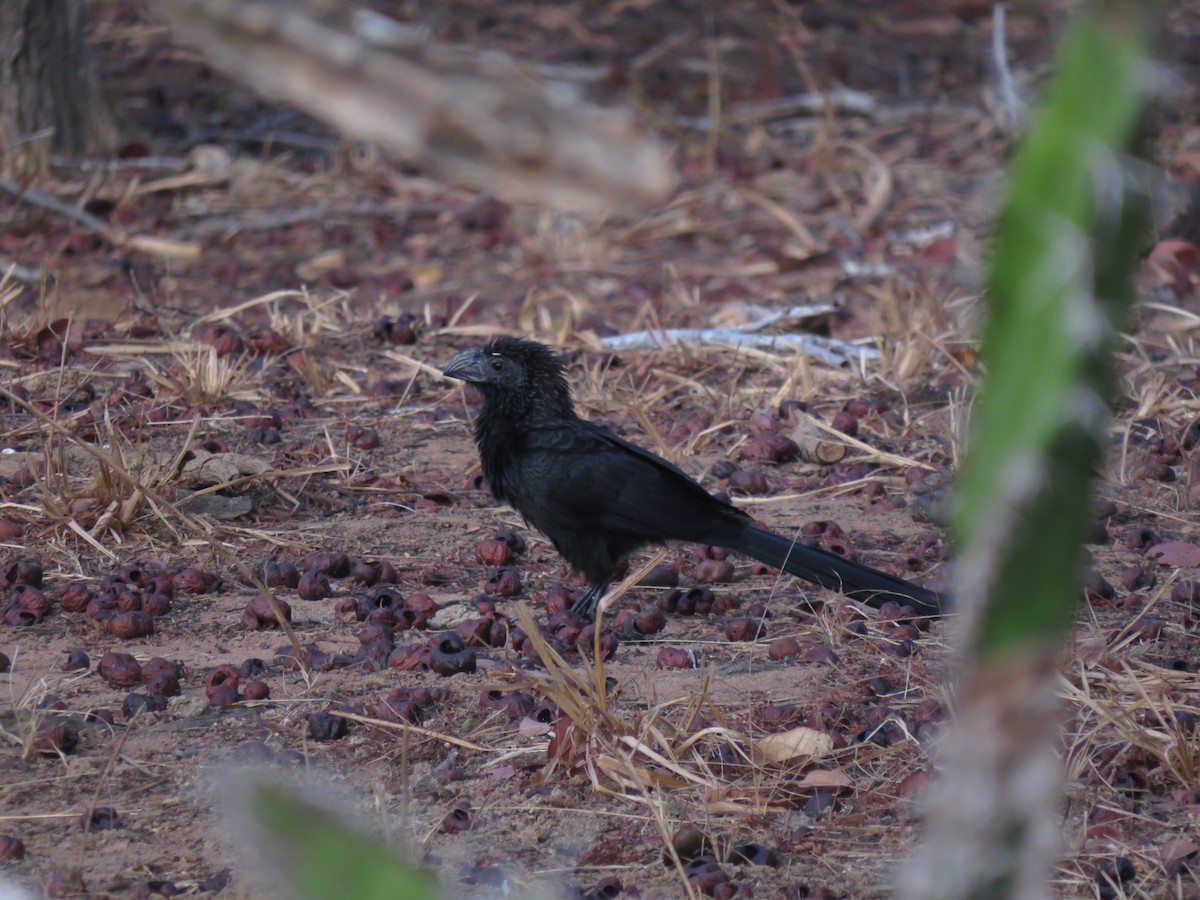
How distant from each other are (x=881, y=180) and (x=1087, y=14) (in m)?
7.52

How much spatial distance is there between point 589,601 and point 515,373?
2.60ft

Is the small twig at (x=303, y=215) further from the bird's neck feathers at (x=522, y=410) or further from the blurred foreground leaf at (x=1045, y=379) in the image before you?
the blurred foreground leaf at (x=1045, y=379)

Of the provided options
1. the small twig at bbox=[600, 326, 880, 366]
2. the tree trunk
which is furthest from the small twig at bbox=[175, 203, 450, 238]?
the small twig at bbox=[600, 326, 880, 366]

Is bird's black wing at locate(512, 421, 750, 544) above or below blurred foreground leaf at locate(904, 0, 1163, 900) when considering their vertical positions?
below

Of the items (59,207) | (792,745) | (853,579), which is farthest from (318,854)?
(59,207)

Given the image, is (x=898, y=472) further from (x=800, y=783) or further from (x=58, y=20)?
(x=58, y=20)

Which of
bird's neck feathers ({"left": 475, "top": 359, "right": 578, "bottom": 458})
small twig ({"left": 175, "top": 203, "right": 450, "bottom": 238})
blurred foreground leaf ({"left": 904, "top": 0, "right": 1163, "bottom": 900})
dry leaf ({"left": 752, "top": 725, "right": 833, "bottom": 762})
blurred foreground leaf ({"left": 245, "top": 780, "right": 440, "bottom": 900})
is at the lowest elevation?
small twig ({"left": 175, "top": 203, "right": 450, "bottom": 238})

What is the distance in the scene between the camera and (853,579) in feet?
12.2

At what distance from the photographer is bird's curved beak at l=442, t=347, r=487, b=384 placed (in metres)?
4.23

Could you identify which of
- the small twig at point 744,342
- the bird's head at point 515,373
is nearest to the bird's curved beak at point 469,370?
the bird's head at point 515,373

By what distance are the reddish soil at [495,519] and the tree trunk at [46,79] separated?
0.31 meters

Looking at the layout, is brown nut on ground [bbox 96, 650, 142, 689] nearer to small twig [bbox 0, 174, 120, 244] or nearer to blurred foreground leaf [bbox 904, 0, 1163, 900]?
blurred foreground leaf [bbox 904, 0, 1163, 900]

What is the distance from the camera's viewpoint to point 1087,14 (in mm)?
1015

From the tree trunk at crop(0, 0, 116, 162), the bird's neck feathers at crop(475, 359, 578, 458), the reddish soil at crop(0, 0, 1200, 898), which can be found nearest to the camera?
the reddish soil at crop(0, 0, 1200, 898)
